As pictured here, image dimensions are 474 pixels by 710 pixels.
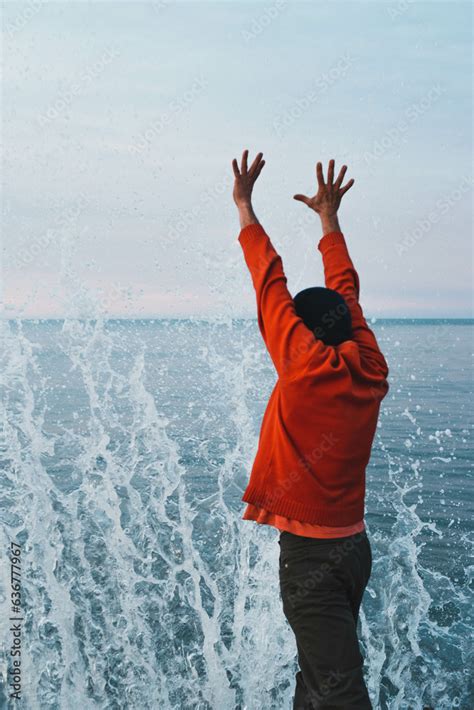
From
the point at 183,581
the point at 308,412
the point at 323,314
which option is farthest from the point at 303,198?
the point at 183,581

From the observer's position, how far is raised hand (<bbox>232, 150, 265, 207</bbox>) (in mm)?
3197

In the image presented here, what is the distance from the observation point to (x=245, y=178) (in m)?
3.22

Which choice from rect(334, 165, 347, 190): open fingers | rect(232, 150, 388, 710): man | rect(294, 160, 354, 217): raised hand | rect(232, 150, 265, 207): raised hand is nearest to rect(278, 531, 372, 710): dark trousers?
rect(232, 150, 388, 710): man

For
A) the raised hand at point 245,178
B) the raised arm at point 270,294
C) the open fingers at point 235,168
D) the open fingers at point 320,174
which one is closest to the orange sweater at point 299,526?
the raised arm at point 270,294

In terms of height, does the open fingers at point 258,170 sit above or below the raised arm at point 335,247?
above

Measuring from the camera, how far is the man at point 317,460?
2.76m

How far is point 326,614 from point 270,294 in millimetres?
1443

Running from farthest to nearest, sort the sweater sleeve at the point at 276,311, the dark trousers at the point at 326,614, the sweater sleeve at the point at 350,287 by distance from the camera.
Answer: the sweater sleeve at the point at 350,287, the dark trousers at the point at 326,614, the sweater sleeve at the point at 276,311

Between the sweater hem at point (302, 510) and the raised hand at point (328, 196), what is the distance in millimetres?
1559

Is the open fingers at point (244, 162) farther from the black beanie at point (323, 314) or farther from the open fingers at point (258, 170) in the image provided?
the black beanie at point (323, 314)

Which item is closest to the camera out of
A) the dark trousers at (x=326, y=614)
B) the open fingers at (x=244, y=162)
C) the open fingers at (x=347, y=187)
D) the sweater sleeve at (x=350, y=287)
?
the dark trousers at (x=326, y=614)

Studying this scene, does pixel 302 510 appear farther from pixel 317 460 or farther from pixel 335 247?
pixel 335 247

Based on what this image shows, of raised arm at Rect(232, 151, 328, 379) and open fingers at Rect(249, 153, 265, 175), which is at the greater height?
open fingers at Rect(249, 153, 265, 175)

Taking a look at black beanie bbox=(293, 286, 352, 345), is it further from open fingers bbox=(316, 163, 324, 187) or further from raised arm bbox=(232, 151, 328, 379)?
open fingers bbox=(316, 163, 324, 187)
